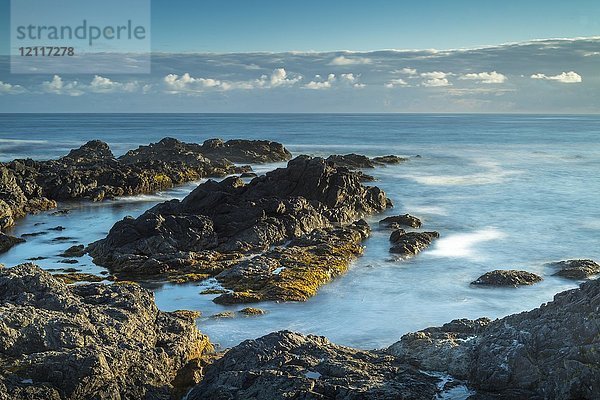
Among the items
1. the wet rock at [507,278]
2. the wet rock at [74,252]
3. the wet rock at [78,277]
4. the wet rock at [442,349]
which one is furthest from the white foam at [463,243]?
the wet rock at [74,252]

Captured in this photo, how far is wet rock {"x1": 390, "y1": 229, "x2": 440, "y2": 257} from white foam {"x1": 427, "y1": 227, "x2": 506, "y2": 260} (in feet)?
1.45

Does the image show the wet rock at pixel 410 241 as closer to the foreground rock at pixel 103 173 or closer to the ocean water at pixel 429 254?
the ocean water at pixel 429 254

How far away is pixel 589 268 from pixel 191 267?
15499 mm

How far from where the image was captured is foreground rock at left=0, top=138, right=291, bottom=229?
3916 cm

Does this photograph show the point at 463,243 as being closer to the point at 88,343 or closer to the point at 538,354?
the point at 538,354

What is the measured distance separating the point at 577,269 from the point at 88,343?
19224 mm

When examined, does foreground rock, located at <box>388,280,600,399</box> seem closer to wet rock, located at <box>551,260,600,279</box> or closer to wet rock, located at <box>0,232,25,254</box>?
wet rock, located at <box>551,260,600,279</box>

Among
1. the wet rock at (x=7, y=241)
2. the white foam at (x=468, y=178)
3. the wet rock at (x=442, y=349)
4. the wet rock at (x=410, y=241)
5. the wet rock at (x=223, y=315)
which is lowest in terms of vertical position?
the wet rock at (x=223, y=315)

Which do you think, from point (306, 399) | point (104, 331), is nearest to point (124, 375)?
point (104, 331)

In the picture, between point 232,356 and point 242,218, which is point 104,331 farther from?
point 242,218

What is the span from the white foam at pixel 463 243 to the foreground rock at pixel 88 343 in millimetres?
15558

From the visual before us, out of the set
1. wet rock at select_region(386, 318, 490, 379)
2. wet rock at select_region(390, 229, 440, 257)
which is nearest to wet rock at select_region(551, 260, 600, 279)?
wet rock at select_region(390, 229, 440, 257)

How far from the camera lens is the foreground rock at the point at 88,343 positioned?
37.4 ft

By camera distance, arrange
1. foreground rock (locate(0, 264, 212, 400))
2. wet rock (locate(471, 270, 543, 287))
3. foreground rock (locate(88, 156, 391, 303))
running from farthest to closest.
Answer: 1. foreground rock (locate(88, 156, 391, 303))
2. wet rock (locate(471, 270, 543, 287))
3. foreground rock (locate(0, 264, 212, 400))
